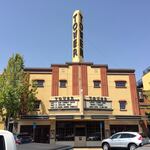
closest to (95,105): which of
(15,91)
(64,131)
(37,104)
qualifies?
(64,131)

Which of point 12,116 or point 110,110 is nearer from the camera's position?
point 12,116

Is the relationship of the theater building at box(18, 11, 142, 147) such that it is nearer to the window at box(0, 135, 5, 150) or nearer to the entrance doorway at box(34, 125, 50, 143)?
the entrance doorway at box(34, 125, 50, 143)

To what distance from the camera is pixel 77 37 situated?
123 ft

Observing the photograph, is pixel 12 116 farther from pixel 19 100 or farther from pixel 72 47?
pixel 72 47

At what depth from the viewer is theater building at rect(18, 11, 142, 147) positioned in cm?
2917

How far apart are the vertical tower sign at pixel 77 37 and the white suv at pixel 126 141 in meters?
16.6

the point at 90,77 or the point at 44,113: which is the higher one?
the point at 90,77

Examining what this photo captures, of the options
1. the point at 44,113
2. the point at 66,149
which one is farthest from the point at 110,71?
the point at 66,149

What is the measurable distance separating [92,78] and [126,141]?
506 inches

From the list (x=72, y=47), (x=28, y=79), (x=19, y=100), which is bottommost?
(x=19, y=100)

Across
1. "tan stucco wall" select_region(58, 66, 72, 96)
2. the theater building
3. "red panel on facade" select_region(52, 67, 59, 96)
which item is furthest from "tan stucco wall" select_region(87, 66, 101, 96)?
"red panel on facade" select_region(52, 67, 59, 96)

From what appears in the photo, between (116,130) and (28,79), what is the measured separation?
13.2 m

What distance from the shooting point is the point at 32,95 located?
97.3 feet

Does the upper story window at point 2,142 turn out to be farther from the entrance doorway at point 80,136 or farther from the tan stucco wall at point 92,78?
the tan stucco wall at point 92,78
